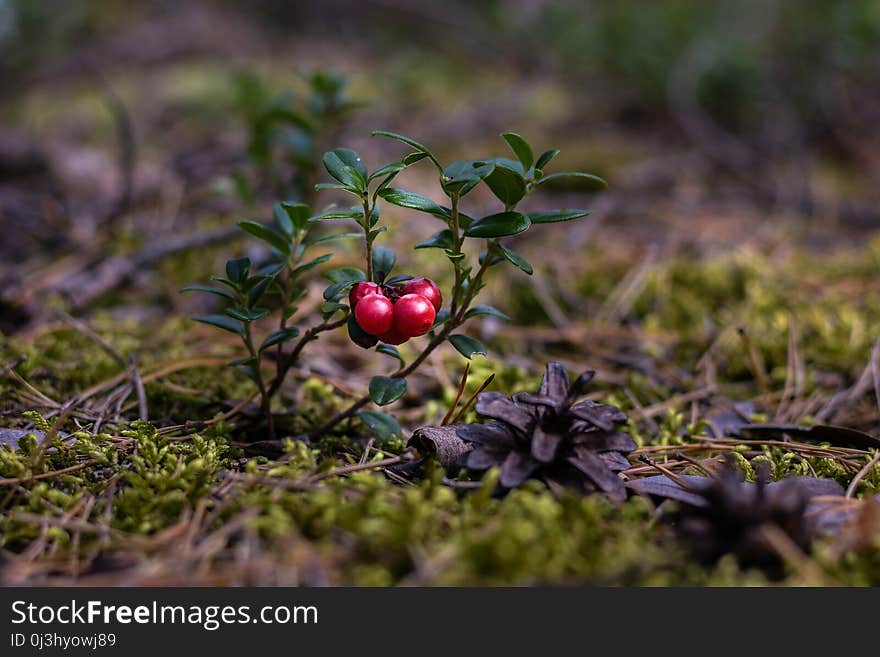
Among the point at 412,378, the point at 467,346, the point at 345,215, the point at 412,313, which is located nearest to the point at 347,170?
the point at 345,215

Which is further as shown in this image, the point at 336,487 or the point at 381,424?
the point at 381,424

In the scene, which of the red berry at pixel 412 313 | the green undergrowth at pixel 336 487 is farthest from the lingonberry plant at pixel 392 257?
the green undergrowth at pixel 336 487

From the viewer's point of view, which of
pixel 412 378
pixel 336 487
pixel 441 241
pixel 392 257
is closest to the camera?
pixel 336 487

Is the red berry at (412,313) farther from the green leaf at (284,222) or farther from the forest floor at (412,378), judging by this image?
the green leaf at (284,222)

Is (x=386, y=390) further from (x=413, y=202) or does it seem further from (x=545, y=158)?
(x=545, y=158)

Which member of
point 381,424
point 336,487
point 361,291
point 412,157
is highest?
point 412,157

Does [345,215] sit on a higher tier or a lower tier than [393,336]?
higher

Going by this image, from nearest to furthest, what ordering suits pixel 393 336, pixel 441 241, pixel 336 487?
pixel 336 487, pixel 393 336, pixel 441 241
